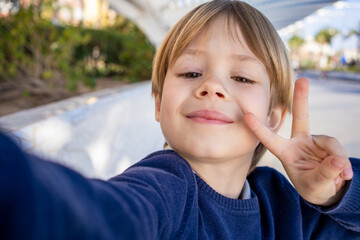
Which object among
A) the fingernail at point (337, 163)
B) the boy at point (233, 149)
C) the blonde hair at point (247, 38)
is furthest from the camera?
the blonde hair at point (247, 38)

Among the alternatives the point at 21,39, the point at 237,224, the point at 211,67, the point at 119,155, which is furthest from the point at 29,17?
the point at 237,224

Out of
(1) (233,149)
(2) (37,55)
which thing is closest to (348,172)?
(1) (233,149)

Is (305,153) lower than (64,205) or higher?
lower

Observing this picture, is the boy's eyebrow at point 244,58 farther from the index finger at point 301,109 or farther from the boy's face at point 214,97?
the index finger at point 301,109

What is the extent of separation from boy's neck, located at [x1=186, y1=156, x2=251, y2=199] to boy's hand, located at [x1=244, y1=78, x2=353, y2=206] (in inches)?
5.6

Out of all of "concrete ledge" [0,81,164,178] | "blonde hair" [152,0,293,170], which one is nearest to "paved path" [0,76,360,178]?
"concrete ledge" [0,81,164,178]

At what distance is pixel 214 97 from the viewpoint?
111 centimetres

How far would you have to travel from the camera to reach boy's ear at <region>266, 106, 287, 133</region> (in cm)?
144

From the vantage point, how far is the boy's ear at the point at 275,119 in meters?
1.44

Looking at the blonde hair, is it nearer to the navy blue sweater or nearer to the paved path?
the navy blue sweater

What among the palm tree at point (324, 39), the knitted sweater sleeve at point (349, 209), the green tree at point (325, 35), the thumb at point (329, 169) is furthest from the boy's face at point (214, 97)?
the green tree at point (325, 35)

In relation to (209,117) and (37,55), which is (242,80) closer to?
(209,117)

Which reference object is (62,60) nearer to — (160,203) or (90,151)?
(90,151)

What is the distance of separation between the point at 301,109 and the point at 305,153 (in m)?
0.15
